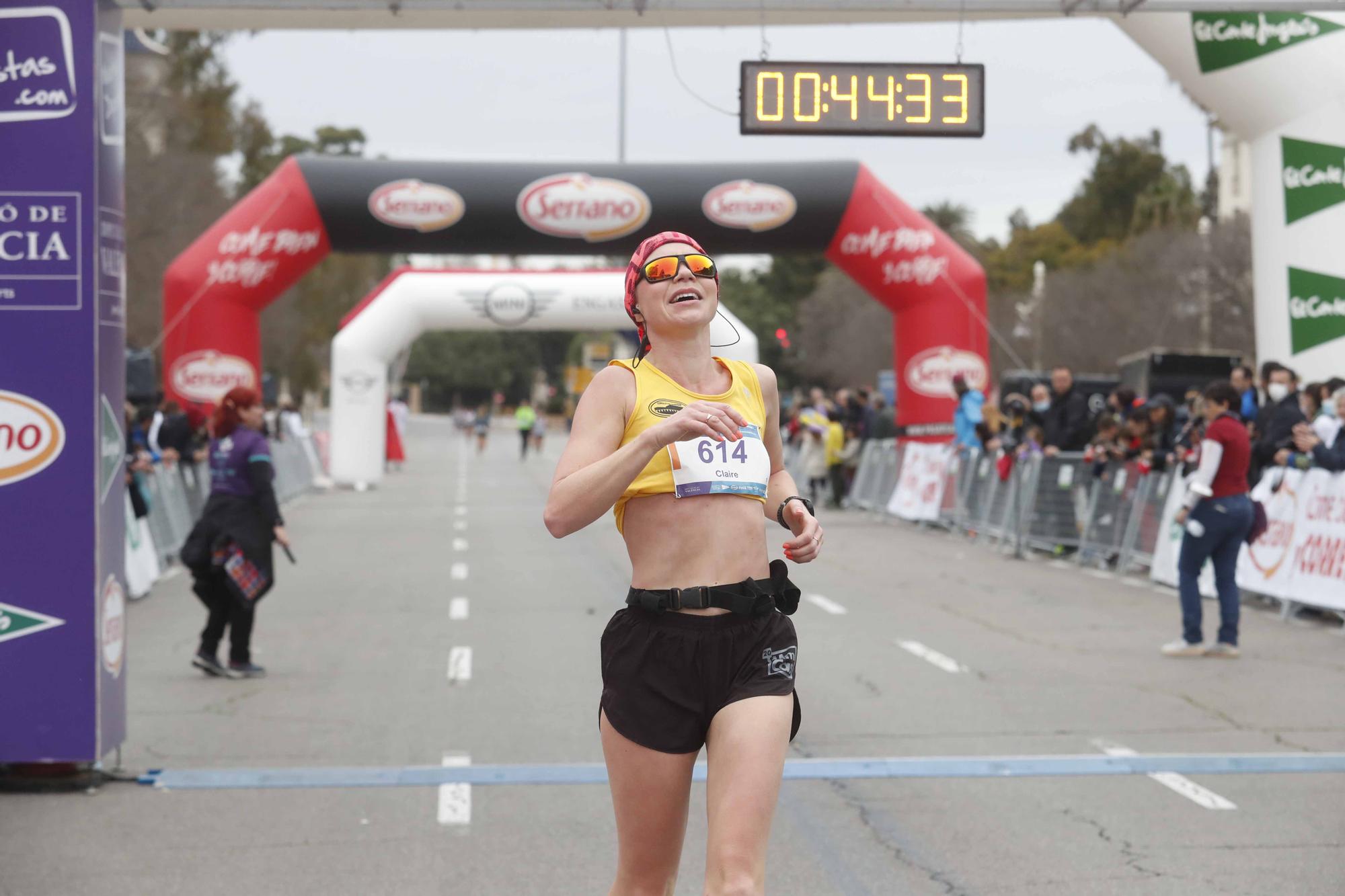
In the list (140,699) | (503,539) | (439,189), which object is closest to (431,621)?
(140,699)

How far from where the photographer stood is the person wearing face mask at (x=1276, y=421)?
13.4 meters

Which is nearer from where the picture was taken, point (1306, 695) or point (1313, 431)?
point (1306, 695)

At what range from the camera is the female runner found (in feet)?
12.4

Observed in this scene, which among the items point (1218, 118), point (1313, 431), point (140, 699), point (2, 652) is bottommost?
point (140, 699)

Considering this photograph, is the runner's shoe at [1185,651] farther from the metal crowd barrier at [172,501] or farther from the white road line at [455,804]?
the metal crowd barrier at [172,501]

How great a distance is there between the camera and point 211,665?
10422mm

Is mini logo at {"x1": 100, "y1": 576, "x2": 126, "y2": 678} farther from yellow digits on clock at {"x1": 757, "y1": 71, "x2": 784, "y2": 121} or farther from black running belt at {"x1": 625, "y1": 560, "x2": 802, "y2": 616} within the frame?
yellow digits on clock at {"x1": 757, "y1": 71, "x2": 784, "y2": 121}

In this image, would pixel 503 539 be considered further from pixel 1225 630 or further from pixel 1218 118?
pixel 1225 630

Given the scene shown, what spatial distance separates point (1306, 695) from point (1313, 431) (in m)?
3.80

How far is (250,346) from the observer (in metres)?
24.7

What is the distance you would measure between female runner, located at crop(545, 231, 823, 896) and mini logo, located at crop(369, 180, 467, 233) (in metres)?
19.3

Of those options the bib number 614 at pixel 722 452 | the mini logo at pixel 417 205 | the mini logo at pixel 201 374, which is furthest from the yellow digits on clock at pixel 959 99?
the mini logo at pixel 201 374

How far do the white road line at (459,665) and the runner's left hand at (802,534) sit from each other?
20.9 feet

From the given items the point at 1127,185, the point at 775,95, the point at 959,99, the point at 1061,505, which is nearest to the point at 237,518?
the point at 775,95
